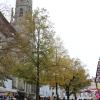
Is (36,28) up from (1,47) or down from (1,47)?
up

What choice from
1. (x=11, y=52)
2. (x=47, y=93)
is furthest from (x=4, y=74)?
(x=47, y=93)

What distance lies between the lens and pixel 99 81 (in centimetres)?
2455

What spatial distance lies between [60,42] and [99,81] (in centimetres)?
3149

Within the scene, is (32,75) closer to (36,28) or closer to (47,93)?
(36,28)

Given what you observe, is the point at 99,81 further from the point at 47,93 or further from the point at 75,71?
the point at 47,93

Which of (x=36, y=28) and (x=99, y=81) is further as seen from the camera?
(x=36, y=28)

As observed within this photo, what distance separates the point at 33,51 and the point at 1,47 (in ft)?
40.5

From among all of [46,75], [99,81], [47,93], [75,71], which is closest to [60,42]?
[46,75]

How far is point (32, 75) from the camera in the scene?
47.9 m

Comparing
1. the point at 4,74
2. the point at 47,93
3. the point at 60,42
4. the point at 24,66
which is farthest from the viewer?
the point at 47,93

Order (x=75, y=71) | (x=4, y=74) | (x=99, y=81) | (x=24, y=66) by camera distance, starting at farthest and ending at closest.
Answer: (x=75, y=71), (x=24, y=66), (x=4, y=74), (x=99, y=81)

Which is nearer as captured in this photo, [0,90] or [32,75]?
[0,90]

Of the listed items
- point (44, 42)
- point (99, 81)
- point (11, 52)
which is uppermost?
point (44, 42)

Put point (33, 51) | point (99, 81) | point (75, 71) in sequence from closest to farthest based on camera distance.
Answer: point (99, 81) < point (33, 51) < point (75, 71)
